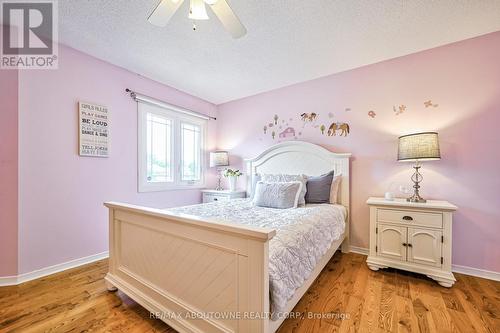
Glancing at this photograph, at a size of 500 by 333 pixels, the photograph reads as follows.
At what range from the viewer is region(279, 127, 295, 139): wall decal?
3.29 meters

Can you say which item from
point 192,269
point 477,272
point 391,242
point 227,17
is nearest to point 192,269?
point 192,269

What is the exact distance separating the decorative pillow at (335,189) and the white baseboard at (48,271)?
9.50 feet

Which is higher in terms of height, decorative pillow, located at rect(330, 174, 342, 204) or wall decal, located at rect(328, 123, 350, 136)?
wall decal, located at rect(328, 123, 350, 136)

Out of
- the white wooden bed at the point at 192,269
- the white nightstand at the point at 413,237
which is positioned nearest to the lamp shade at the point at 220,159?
the white wooden bed at the point at 192,269

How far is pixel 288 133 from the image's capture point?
3324mm

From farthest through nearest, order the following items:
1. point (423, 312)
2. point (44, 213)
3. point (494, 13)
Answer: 1. point (44, 213)
2. point (494, 13)
3. point (423, 312)

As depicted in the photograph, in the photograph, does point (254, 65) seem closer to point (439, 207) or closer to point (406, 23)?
point (406, 23)

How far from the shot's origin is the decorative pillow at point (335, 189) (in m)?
2.73

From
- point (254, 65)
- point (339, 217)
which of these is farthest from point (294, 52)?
point (339, 217)

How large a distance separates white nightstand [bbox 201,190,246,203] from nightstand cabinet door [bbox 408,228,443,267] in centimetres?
228

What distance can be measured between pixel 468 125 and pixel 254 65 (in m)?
2.38

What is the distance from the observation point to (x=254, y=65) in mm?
2678

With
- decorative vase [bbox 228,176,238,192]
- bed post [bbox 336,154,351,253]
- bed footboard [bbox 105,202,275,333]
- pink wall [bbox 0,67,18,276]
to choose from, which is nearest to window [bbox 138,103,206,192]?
decorative vase [bbox 228,176,238,192]

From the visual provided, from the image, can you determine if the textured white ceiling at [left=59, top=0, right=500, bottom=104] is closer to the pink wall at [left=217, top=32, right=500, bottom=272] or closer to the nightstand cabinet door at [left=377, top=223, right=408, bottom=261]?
the pink wall at [left=217, top=32, right=500, bottom=272]
